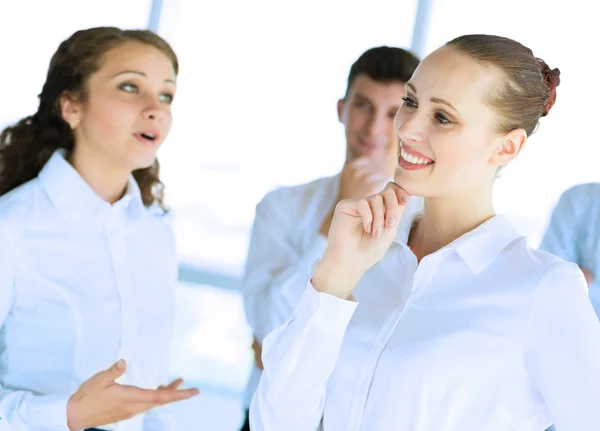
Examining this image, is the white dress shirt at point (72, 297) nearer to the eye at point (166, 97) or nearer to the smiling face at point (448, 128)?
the eye at point (166, 97)

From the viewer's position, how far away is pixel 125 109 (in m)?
2.44

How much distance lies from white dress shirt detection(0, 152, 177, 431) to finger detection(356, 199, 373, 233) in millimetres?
892

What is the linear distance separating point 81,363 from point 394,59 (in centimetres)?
132

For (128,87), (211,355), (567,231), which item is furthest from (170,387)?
(211,355)

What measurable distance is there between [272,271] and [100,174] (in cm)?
57

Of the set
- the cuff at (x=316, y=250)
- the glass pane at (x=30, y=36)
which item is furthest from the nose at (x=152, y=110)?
the glass pane at (x=30, y=36)

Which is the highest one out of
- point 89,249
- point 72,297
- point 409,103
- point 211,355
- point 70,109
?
point 409,103

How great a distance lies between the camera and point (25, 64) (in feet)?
20.6

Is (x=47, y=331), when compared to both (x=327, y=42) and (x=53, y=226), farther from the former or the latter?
(x=327, y=42)

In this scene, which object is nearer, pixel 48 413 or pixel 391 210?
pixel 391 210

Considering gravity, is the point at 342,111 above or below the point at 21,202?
above

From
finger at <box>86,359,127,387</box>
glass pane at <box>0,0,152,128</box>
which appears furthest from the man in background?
glass pane at <box>0,0,152,128</box>

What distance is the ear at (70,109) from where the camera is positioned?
2.49 meters

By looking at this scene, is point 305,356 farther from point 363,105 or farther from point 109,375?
point 363,105
